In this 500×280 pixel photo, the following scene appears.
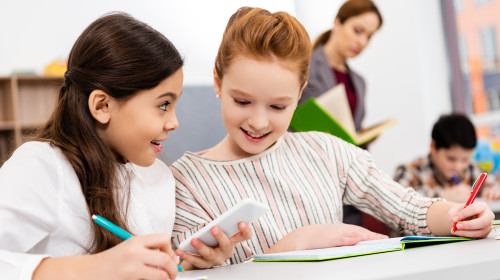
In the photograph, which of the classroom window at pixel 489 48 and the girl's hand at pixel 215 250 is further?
the classroom window at pixel 489 48

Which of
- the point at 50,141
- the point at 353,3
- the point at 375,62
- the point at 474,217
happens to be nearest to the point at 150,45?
the point at 50,141

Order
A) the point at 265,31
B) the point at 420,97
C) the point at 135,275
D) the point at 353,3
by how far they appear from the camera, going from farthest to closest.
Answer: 1. the point at 420,97
2. the point at 353,3
3. the point at 265,31
4. the point at 135,275

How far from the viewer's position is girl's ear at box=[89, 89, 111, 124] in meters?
0.91

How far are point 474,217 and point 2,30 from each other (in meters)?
4.07

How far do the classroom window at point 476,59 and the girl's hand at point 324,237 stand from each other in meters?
3.60

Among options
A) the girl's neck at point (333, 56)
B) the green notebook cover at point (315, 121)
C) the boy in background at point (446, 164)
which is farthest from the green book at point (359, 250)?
the boy in background at point (446, 164)

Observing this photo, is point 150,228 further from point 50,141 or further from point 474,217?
point 474,217

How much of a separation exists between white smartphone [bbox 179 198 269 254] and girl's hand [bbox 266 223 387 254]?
191 mm

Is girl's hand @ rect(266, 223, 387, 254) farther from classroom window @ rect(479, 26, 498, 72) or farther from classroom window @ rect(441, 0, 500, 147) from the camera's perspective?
classroom window @ rect(479, 26, 498, 72)

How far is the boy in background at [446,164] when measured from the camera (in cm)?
261

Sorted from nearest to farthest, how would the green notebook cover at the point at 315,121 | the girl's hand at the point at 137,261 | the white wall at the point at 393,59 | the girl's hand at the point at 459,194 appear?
the girl's hand at the point at 137,261
the green notebook cover at the point at 315,121
the girl's hand at the point at 459,194
the white wall at the point at 393,59

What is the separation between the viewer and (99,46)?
0.91m

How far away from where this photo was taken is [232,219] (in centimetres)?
79

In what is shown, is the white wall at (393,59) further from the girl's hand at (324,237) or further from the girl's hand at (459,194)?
the girl's hand at (324,237)
